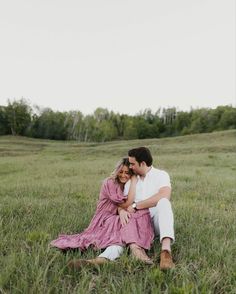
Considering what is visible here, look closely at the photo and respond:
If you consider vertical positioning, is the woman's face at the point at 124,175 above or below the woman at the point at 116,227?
above

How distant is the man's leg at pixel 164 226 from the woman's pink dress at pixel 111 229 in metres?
0.19

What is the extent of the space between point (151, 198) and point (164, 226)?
2.38 ft

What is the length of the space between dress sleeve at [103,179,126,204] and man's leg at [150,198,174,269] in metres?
0.53

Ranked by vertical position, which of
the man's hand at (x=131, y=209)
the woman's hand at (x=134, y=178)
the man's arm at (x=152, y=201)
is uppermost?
the woman's hand at (x=134, y=178)

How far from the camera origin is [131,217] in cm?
600

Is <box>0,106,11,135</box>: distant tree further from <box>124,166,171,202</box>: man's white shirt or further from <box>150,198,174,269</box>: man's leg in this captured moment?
<box>150,198,174,269</box>: man's leg

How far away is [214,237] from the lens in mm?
6203

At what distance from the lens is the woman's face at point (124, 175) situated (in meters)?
6.61

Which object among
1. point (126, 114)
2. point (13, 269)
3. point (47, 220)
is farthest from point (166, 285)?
point (126, 114)

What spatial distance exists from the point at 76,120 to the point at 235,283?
10956cm

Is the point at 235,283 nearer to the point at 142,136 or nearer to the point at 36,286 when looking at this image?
the point at 36,286

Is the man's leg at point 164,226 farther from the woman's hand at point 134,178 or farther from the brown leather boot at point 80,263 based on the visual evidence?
the brown leather boot at point 80,263

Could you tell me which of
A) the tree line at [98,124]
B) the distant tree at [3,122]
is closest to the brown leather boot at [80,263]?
the tree line at [98,124]

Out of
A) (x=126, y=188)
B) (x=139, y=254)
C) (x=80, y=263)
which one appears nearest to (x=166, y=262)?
(x=139, y=254)
